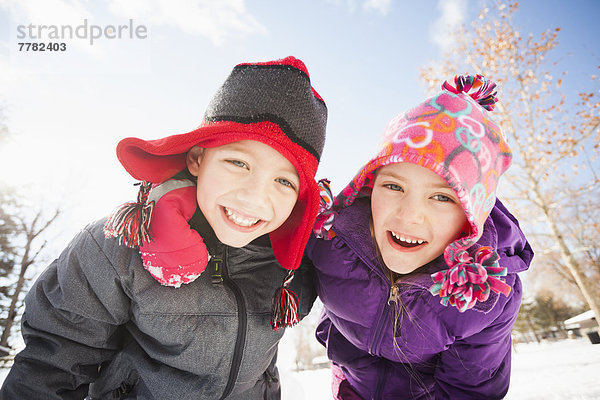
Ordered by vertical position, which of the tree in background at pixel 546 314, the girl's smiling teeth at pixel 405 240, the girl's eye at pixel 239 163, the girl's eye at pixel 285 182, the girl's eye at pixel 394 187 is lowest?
the tree in background at pixel 546 314

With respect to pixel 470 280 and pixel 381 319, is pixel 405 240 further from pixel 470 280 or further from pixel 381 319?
pixel 381 319

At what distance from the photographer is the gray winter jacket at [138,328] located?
54.9 inches

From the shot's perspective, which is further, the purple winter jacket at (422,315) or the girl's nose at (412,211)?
the purple winter jacket at (422,315)

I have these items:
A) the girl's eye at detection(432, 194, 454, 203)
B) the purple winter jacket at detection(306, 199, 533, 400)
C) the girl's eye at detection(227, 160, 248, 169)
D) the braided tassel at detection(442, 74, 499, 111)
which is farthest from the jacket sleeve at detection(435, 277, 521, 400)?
the girl's eye at detection(227, 160, 248, 169)

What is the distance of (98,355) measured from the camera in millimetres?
1544

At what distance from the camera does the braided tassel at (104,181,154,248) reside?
1.28 meters

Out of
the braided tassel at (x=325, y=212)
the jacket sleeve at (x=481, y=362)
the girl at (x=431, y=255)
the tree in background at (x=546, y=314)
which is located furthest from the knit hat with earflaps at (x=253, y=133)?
the tree in background at (x=546, y=314)

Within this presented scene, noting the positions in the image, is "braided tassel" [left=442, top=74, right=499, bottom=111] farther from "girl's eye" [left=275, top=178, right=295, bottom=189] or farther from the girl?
"girl's eye" [left=275, top=178, right=295, bottom=189]

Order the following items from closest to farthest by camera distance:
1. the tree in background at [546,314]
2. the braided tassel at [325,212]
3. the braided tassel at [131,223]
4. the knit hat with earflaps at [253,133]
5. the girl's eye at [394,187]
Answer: the braided tassel at [131,223] → the knit hat with earflaps at [253,133] → the girl's eye at [394,187] → the braided tassel at [325,212] → the tree in background at [546,314]

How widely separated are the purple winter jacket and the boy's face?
1.70ft

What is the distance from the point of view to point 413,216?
149 centimetres

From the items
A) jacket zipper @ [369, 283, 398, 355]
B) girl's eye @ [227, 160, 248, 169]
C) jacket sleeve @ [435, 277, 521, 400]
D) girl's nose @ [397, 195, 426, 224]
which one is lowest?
jacket sleeve @ [435, 277, 521, 400]

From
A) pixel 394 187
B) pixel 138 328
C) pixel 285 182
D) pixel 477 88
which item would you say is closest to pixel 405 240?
pixel 394 187

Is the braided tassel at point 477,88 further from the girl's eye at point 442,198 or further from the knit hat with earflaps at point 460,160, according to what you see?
the girl's eye at point 442,198
